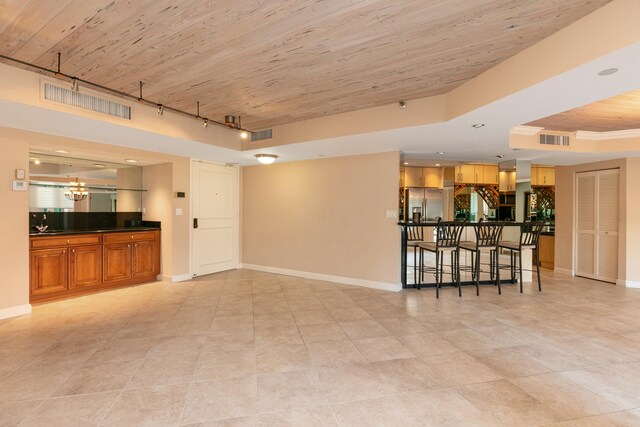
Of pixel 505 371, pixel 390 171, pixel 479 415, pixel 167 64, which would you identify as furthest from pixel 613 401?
pixel 167 64

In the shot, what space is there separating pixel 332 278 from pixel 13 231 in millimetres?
4525

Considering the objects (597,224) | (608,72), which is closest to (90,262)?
(608,72)

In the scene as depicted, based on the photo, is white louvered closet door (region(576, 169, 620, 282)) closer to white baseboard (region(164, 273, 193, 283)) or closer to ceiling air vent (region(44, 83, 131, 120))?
white baseboard (region(164, 273, 193, 283))

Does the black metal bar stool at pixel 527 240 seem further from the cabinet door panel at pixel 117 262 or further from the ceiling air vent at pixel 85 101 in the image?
the cabinet door panel at pixel 117 262

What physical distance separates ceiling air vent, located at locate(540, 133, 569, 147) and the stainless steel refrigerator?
9.77 feet

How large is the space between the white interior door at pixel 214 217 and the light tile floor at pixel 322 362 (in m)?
1.71

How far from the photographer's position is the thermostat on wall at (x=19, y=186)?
12.8 ft

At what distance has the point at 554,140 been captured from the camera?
5051mm

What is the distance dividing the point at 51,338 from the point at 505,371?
4.29m

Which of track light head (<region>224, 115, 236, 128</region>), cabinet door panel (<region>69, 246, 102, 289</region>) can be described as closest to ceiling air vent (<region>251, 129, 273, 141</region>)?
track light head (<region>224, 115, 236, 128</region>)

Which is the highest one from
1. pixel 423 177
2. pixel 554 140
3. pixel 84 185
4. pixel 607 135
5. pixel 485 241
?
pixel 607 135

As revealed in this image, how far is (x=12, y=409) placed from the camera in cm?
209

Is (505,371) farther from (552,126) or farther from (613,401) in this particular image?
(552,126)

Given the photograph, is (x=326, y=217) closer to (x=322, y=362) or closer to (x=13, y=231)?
(x=322, y=362)
